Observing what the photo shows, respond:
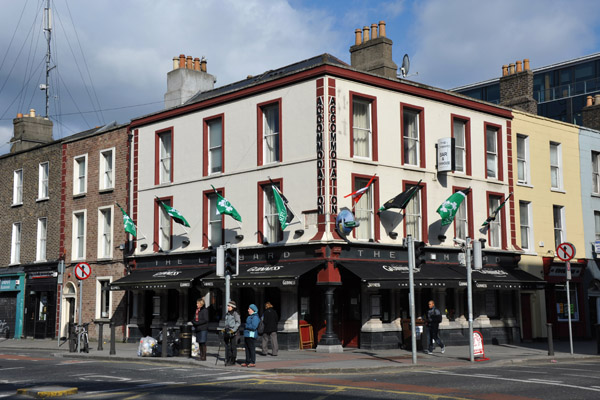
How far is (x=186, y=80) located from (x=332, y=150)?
1118 cm

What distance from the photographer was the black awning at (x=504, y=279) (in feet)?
93.9

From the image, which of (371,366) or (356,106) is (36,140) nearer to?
(356,106)

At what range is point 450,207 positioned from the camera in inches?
1124

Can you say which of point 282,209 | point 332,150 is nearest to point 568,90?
point 332,150

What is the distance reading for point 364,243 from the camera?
86.9ft

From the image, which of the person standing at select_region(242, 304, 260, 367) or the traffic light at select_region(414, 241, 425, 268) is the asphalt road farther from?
the traffic light at select_region(414, 241, 425, 268)

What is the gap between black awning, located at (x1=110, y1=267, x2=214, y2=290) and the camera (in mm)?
29078

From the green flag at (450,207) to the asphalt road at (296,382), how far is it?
795 centimetres

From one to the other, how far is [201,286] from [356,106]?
30.2 feet

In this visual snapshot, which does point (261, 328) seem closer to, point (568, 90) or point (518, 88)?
point (518, 88)

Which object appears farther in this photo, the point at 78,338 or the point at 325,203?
the point at 78,338

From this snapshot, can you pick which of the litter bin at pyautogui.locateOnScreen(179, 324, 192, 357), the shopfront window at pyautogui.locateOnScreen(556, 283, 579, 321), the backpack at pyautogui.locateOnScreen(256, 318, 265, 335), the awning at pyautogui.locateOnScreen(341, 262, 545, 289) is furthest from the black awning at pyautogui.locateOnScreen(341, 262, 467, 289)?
the shopfront window at pyautogui.locateOnScreen(556, 283, 579, 321)

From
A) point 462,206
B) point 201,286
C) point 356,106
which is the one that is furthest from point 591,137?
point 201,286

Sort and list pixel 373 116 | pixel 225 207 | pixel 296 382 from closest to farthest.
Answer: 1. pixel 296 382
2. pixel 225 207
3. pixel 373 116
